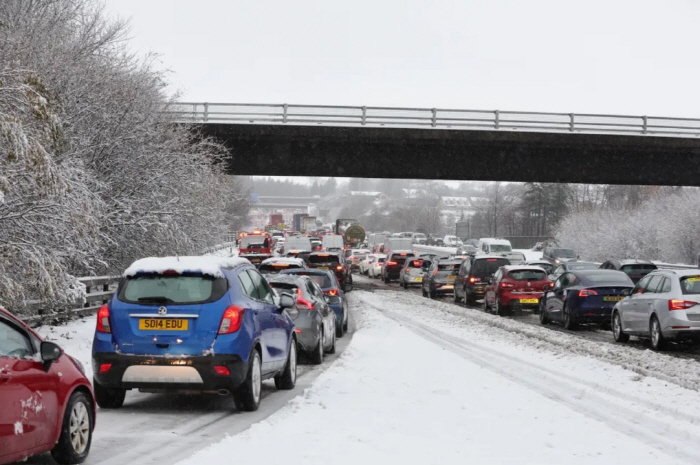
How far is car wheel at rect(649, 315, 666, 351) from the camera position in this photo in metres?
17.3

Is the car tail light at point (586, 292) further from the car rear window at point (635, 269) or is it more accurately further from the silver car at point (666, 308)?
the car rear window at point (635, 269)

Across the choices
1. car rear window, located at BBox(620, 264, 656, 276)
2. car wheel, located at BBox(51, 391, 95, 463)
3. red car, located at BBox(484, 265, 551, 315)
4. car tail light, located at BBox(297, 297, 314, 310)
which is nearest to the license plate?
car wheel, located at BBox(51, 391, 95, 463)

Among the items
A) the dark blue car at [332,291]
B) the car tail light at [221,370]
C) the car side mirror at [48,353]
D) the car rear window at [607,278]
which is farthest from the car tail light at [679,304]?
the car side mirror at [48,353]

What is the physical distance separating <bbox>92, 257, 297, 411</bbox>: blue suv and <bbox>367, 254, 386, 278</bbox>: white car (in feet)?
158

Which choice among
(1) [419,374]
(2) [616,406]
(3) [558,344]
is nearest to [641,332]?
(3) [558,344]

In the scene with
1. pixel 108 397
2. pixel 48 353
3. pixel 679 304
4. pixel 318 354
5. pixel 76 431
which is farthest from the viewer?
pixel 679 304

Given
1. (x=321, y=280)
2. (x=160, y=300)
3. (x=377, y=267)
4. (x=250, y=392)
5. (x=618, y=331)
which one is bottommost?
(x=377, y=267)

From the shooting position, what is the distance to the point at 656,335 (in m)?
17.5

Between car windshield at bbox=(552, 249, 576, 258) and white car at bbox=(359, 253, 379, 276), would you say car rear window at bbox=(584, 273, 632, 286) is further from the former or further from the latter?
car windshield at bbox=(552, 249, 576, 258)

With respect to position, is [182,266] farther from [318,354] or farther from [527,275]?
[527,275]

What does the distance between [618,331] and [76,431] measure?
1428 cm

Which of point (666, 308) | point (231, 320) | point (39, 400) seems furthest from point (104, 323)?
point (666, 308)

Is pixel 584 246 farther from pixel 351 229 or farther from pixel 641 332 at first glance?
pixel 641 332

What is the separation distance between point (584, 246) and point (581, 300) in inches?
2360
